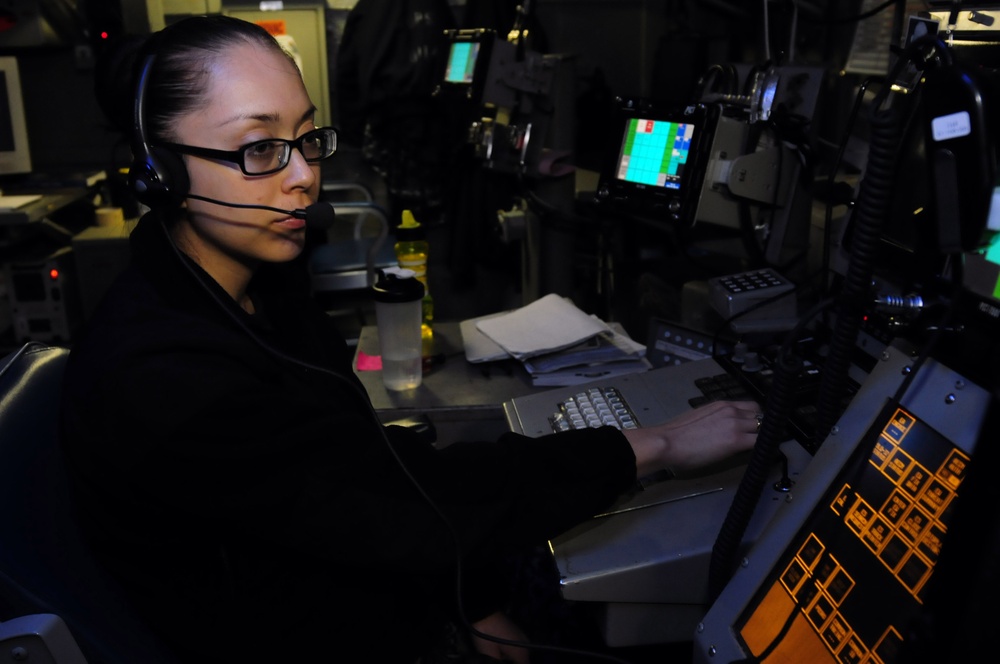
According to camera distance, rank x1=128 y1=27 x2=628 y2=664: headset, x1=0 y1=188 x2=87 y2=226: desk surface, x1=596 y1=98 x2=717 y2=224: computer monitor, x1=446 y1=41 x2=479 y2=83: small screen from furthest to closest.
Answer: x1=0 y1=188 x2=87 y2=226: desk surface → x1=446 y1=41 x2=479 y2=83: small screen → x1=596 y1=98 x2=717 y2=224: computer monitor → x1=128 y1=27 x2=628 y2=664: headset

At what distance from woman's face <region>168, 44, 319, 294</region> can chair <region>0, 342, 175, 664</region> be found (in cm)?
24

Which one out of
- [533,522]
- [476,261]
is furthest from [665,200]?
[476,261]

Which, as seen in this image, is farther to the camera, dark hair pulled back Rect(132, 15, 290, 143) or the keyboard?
the keyboard

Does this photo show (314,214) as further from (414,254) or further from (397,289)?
(414,254)

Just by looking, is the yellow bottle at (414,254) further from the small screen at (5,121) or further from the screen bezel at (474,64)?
the small screen at (5,121)

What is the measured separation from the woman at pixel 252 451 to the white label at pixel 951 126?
18.9 inches

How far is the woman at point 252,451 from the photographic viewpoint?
0.76 meters

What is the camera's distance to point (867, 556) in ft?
2.17

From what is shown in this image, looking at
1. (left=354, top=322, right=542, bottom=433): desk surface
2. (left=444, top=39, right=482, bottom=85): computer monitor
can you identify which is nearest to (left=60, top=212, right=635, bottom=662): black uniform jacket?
(left=354, top=322, right=542, bottom=433): desk surface

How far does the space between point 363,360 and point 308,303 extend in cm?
46

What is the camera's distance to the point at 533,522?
34.1 inches

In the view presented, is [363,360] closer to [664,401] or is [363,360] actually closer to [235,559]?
[664,401]

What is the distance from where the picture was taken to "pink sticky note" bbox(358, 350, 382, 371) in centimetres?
158

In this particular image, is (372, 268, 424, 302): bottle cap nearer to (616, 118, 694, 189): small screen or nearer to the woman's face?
the woman's face
